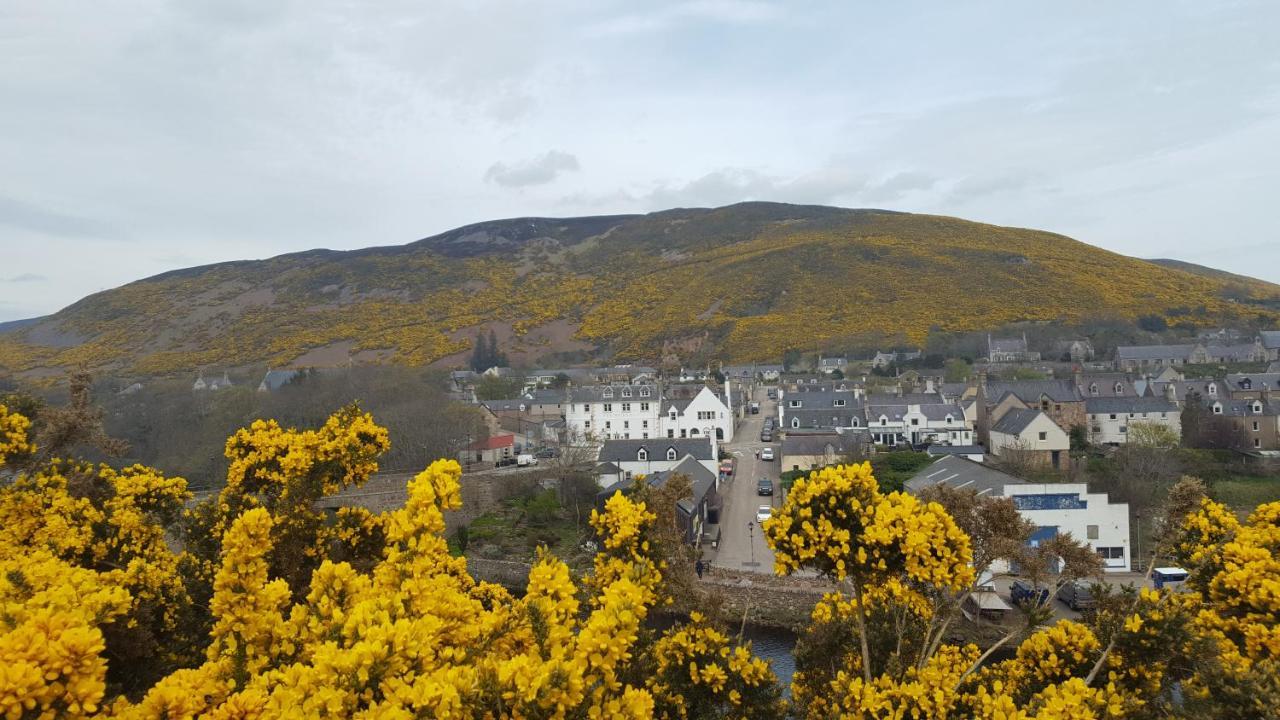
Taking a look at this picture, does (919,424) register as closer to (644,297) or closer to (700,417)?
(700,417)

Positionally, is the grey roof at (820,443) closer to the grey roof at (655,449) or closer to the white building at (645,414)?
the grey roof at (655,449)

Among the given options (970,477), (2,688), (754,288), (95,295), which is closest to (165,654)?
(2,688)

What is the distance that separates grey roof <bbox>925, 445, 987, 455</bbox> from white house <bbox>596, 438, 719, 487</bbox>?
14372 mm

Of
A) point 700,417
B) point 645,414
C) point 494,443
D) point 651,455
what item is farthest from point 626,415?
point 651,455

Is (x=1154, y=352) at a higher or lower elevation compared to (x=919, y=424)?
higher

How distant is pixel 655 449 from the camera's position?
41031mm

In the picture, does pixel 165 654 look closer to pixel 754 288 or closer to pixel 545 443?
pixel 545 443

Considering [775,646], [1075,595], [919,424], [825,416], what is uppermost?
[825,416]

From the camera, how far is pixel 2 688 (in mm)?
3240

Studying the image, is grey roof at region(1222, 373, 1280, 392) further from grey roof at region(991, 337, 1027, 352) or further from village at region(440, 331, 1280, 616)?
grey roof at region(991, 337, 1027, 352)

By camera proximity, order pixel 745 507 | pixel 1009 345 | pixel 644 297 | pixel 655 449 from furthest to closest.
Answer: pixel 644 297
pixel 1009 345
pixel 655 449
pixel 745 507

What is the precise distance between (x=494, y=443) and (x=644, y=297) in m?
78.8

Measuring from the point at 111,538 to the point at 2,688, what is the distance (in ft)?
24.6

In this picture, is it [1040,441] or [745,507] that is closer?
[745,507]
